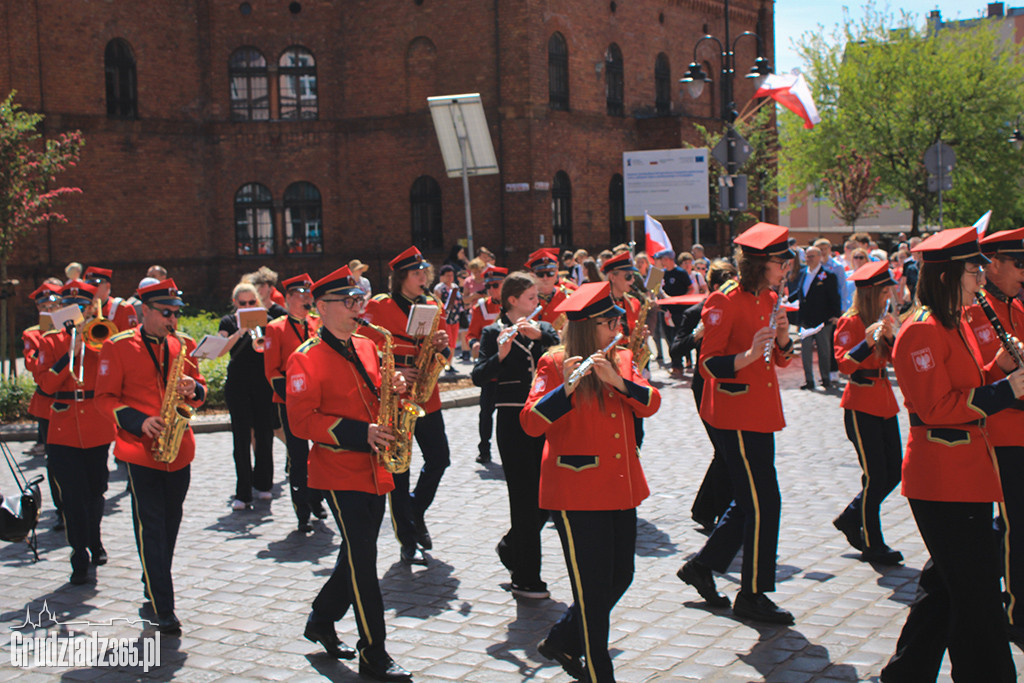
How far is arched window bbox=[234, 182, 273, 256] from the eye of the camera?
32.4 meters

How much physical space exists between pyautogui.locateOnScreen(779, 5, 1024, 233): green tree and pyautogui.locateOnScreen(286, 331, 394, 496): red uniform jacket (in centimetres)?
3344

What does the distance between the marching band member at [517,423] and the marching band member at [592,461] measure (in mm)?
1297

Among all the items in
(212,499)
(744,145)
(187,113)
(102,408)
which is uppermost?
(187,113)

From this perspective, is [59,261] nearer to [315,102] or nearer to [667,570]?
[315,102]

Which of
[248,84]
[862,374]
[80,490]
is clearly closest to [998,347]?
[862,374]

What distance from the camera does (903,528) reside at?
26.2 ft

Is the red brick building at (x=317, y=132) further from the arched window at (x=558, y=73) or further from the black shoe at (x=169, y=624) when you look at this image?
the black shoe at (x=169, y=624)

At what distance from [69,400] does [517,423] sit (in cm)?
348

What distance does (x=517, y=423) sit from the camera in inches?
276

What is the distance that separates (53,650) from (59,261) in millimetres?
25435

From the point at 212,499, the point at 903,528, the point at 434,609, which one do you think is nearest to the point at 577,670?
the point at 434,609

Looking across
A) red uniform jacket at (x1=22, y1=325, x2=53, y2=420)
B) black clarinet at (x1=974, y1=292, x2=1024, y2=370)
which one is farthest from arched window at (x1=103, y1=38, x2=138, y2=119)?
black clarinet at (x1=974, y1=292, x2=1024, y2=370)

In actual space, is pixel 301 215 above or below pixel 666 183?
below

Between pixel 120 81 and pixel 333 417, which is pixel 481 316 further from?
pixel 120 81
